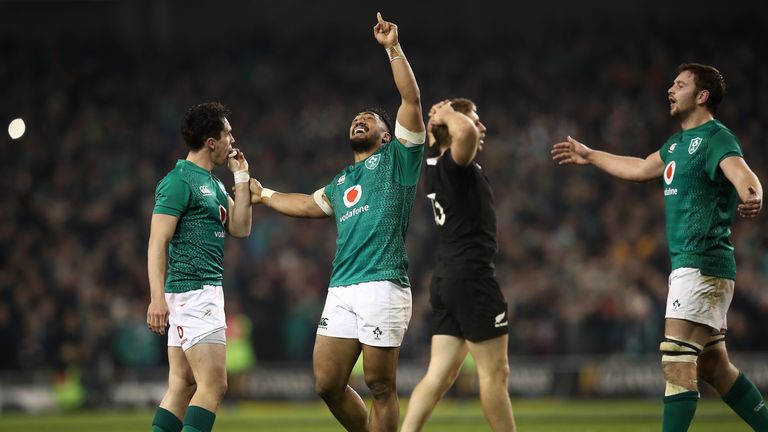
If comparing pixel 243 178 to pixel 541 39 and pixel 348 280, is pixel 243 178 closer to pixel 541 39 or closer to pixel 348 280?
pixel 348 280

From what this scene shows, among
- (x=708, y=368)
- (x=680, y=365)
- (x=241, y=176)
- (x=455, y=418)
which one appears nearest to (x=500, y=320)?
(x=680, y=365)

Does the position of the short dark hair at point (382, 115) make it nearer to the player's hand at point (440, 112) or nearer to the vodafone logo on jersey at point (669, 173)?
the player's hand at point (440, 112)

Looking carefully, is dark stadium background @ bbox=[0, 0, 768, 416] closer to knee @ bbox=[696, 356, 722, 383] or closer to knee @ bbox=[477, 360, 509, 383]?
knee @ bbox=[696, 356, 722, 383]

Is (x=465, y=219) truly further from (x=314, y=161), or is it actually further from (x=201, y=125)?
(x=314, y=161)

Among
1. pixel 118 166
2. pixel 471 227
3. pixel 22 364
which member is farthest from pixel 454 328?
pixel 118 166

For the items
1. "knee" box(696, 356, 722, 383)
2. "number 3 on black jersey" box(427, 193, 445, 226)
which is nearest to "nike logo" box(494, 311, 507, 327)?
"number 3 on black jersey" box(427, 193, 445, 226)

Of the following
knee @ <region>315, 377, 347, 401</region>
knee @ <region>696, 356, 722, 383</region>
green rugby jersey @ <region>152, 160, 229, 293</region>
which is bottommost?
knee @ <region>315, 377, 347, 401</region>

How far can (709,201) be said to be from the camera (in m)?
7.50

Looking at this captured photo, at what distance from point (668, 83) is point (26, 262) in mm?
14295

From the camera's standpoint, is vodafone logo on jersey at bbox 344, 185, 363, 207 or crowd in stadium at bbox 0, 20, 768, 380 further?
crowd in stadium at bbox 0, 20, 768, 380

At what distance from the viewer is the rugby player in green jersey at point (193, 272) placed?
738 centimetres

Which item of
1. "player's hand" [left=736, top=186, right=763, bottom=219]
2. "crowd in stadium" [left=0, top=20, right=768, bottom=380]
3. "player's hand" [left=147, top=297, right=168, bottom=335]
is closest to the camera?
"player's hand" [left=736, top=186, right=763, bottom=219]

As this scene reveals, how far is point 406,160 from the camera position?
24.6ft

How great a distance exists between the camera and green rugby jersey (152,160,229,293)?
7.60 meters
